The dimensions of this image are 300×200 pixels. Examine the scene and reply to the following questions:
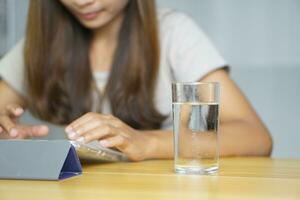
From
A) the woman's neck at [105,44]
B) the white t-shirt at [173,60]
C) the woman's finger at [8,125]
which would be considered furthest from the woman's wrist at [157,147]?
the woman's neck at [105,44]

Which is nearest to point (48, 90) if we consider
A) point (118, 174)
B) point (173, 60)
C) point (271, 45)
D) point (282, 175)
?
point (173, 60)

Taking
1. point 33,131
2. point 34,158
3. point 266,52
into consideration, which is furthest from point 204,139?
point 266,52

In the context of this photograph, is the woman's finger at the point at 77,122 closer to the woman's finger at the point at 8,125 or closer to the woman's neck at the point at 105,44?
the woman's finger at the point at 8,125

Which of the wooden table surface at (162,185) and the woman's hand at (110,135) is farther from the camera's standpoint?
the woman's hand at (110,135)

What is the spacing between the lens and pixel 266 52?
2.39 meters

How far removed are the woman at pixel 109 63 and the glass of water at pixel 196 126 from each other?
55 centimetres

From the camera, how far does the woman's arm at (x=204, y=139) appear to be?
2.91ft

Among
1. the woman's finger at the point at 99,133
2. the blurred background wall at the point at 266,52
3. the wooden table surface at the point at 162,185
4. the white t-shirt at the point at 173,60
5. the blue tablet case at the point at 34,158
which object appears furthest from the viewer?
the blurred background wall at the point at 266,52

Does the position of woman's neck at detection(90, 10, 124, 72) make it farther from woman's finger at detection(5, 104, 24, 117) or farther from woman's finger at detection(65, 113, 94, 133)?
woman's finger at detection(65, 113, 94, 133)

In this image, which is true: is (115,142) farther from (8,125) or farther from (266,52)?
(266,52)

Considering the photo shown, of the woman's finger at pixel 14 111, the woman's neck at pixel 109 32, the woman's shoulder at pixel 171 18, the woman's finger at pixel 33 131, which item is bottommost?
the woman's finger at pixel 33 131

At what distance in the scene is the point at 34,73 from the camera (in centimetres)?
153

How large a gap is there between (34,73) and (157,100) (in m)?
0.36

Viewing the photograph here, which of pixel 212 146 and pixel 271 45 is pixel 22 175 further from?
pixel 271 45
